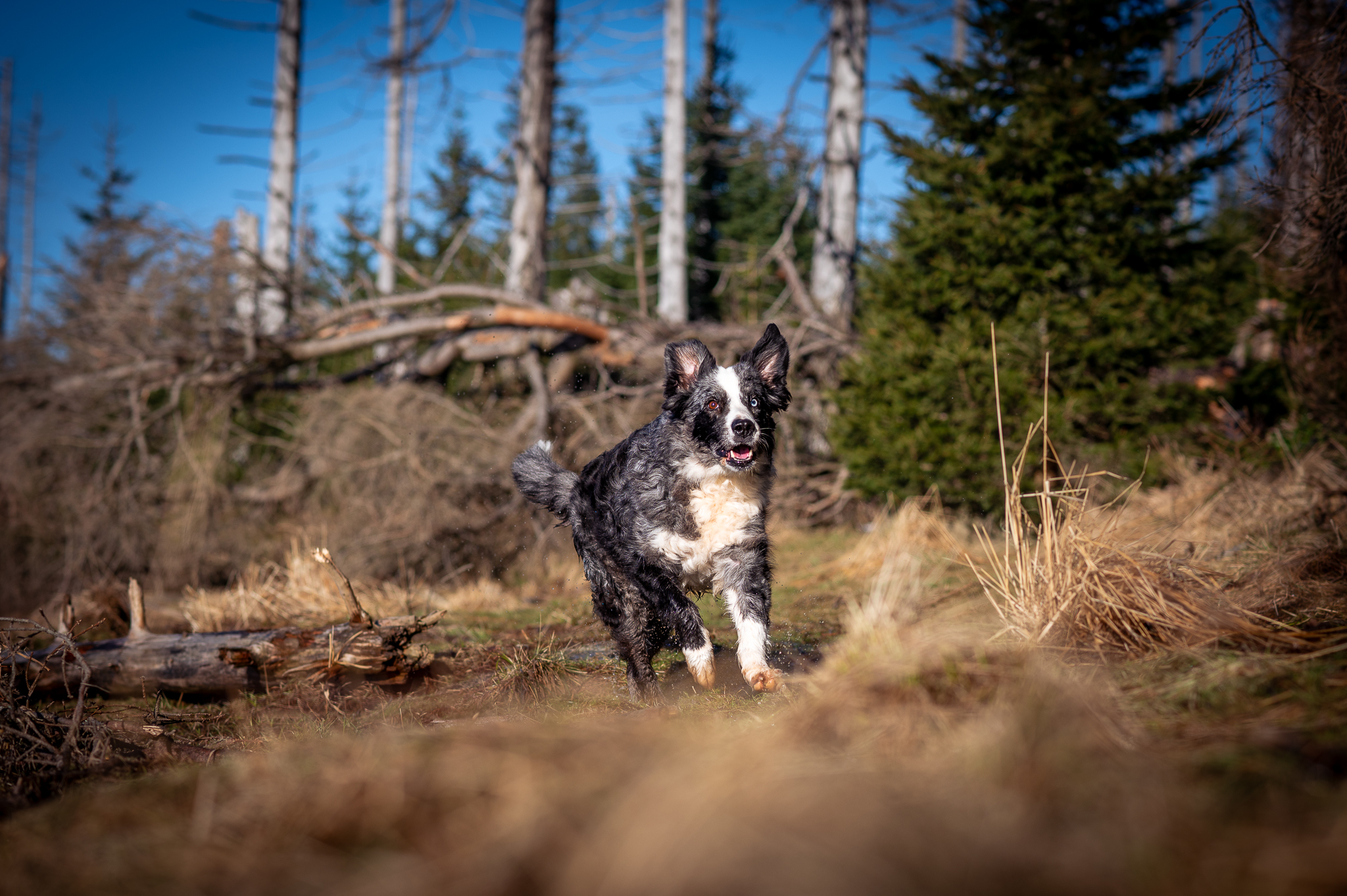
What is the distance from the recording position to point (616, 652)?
5211 mm

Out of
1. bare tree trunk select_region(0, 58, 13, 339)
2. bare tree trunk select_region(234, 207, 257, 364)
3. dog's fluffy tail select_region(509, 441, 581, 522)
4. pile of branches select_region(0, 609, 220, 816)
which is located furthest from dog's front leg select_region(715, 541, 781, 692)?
bare tree trunk select_region(0, 58, 13, 339)

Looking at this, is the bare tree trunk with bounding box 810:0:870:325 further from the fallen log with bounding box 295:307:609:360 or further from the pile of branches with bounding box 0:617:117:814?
the pile of branches with bounding box 0:617:117:814

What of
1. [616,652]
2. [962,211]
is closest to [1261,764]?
[616,652]

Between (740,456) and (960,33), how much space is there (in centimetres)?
3117

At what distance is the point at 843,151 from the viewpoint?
41.4 feet

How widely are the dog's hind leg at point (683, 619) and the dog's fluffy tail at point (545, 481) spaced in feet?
3.35

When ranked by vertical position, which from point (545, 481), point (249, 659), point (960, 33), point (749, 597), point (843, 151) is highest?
point (960, 33)

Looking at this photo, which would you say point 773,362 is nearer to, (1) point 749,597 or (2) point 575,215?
(1) point 749,597

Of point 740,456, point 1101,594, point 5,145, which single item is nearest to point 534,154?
point 740,456

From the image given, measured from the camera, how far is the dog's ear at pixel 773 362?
16.5ft

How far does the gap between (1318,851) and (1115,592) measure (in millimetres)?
2185

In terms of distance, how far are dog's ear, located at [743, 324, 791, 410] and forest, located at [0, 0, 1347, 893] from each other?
1340 mm

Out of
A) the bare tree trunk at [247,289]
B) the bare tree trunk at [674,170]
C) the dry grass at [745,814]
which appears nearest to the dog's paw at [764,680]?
the dry grass at [745,814]

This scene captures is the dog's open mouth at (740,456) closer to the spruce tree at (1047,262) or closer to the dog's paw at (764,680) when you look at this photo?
the dog's paw at (764,680)
